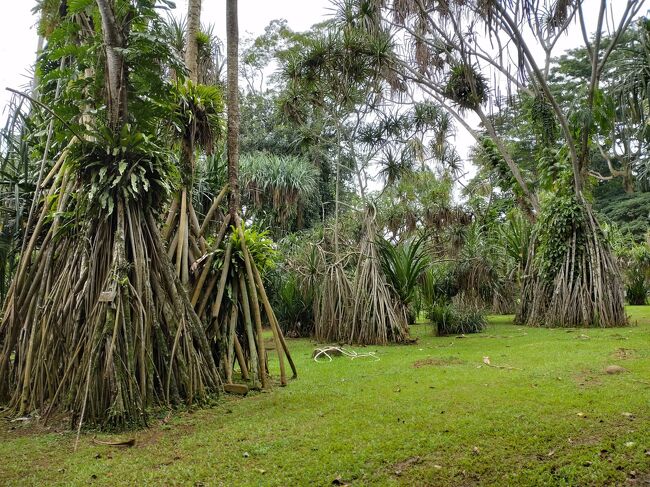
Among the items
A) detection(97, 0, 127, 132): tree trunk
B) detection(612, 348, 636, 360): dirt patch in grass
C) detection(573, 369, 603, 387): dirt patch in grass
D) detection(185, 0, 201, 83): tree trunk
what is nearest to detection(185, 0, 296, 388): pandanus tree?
detection(97, 0, 127, 132): tree trunk

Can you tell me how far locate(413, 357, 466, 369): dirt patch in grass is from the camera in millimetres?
5735

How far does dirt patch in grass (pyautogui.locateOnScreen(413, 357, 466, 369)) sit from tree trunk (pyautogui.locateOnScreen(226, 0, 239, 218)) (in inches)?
109

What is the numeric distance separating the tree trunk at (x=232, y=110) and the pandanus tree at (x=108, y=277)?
99 cm

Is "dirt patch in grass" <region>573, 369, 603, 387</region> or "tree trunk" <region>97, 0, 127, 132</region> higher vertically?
"tree trunk" <region>97, 0, 127, 132</region>

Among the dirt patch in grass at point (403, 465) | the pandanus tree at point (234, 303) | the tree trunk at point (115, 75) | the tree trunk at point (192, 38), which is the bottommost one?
the dirt patch in grass at point (403, 465)

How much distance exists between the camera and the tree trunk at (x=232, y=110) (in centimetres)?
537

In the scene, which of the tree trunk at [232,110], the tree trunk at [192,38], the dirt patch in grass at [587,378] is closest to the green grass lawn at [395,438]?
the dirt patch in grass at [587,378]

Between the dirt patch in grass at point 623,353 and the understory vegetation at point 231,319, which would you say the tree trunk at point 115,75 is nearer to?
the understory vegetation at point 231,319

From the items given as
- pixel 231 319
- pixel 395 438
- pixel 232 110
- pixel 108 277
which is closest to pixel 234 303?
pixel 231 319

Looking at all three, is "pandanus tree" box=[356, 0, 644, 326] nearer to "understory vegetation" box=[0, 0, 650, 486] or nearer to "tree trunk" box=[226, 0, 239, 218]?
"understory vegetation" box=[0, 0, 650, 486]

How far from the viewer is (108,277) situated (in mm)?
3775

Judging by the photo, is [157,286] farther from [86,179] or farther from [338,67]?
[338,67]

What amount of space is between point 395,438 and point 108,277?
244 centimetres

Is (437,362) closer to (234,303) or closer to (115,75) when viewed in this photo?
(234,303)
